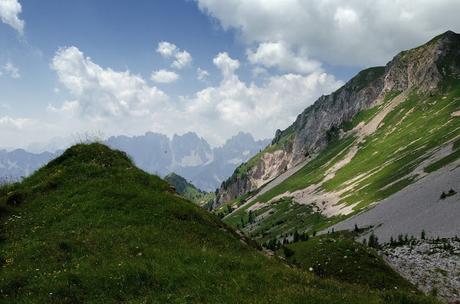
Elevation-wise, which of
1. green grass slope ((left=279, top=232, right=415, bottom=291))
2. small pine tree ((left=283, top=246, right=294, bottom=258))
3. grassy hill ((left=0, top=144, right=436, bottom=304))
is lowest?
green grass slope ((left=279, top=232, right=415, bottom=291))

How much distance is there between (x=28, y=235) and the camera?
1011 inches

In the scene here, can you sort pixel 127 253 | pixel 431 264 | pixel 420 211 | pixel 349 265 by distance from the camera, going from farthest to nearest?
1. pixel 420 211
2. pixel 431 264
3. pixel 349 265
4. pixel 127 253

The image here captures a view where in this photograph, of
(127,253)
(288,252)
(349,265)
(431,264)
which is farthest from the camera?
(431,264)

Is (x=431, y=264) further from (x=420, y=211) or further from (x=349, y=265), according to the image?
(x=420, y=211)

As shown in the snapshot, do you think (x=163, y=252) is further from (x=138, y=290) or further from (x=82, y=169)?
(x=82, y=169)

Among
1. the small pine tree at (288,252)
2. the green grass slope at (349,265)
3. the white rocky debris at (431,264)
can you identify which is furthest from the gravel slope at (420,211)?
the green grass slope at (349,265)

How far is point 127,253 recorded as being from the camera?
21.9m

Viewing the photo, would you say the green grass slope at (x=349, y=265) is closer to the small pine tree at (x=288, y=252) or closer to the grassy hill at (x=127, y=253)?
the small pine tree at (x=288, y=252)

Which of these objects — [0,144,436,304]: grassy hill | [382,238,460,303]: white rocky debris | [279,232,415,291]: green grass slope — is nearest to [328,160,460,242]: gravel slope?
[382,238,460,303]: white rocky debris

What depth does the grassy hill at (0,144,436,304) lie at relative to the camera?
17781 mm

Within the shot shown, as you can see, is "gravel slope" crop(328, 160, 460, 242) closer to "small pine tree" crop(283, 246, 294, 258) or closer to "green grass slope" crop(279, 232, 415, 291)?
"small pine tree" crop(283, 246, 294, 258)

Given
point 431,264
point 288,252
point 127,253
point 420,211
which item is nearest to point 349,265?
point 288,252

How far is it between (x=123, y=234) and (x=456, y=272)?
34.0m

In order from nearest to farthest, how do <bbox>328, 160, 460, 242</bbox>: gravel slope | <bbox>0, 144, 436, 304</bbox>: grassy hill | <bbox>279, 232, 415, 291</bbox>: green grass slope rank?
<bbox>0, 144, 436, 304</bbox>: grassy hill → <bbox>279, 232, 415, 291</bbox>: green grass slope → <bbox>328, 160, 460, 242</bbox>: gravel slope
